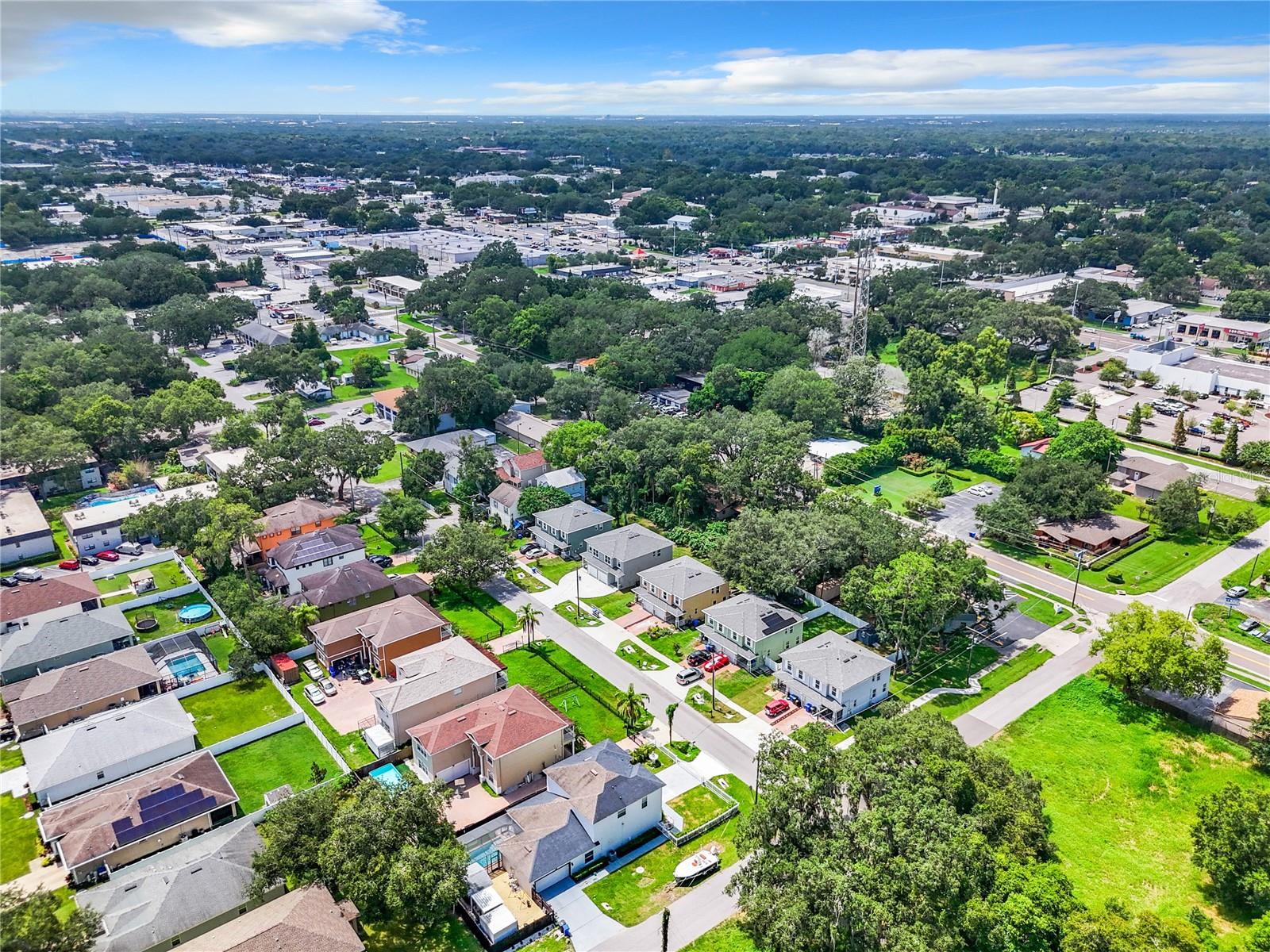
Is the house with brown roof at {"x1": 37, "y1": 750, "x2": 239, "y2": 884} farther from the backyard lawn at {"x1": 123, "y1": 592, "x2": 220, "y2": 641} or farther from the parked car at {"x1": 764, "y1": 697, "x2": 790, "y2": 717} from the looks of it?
the parked car at {"x1": 764, "y1": 697, "x2": 790, "y2": 717}

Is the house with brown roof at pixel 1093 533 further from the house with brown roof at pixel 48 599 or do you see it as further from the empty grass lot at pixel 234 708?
the house with brown roof at pixel 48 599

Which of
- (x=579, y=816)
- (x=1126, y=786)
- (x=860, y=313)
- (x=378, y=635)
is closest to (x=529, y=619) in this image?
(x=378, y=635)

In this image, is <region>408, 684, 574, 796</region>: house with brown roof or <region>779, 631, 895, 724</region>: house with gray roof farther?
<region>779, 631, 895, 724</region>: house with gray roof

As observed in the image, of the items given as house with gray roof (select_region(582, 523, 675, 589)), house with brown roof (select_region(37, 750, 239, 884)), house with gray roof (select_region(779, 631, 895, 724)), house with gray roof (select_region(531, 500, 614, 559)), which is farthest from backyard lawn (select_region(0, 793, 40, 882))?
house with gray roof (select_region(779, 631, 895, 724))

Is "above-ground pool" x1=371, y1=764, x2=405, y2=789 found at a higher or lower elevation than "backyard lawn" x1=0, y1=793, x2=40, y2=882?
higher

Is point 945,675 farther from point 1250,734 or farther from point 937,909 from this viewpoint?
point 937,909

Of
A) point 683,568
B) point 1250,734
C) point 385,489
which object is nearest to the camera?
point 1250,734

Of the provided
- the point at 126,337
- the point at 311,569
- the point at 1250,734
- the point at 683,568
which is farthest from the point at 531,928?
the point at 126,337

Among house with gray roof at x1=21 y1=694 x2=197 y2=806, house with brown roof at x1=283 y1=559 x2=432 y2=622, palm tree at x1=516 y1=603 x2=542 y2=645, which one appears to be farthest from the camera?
house with brown roof at x1=283 y1=559 x2=432 y2=622
